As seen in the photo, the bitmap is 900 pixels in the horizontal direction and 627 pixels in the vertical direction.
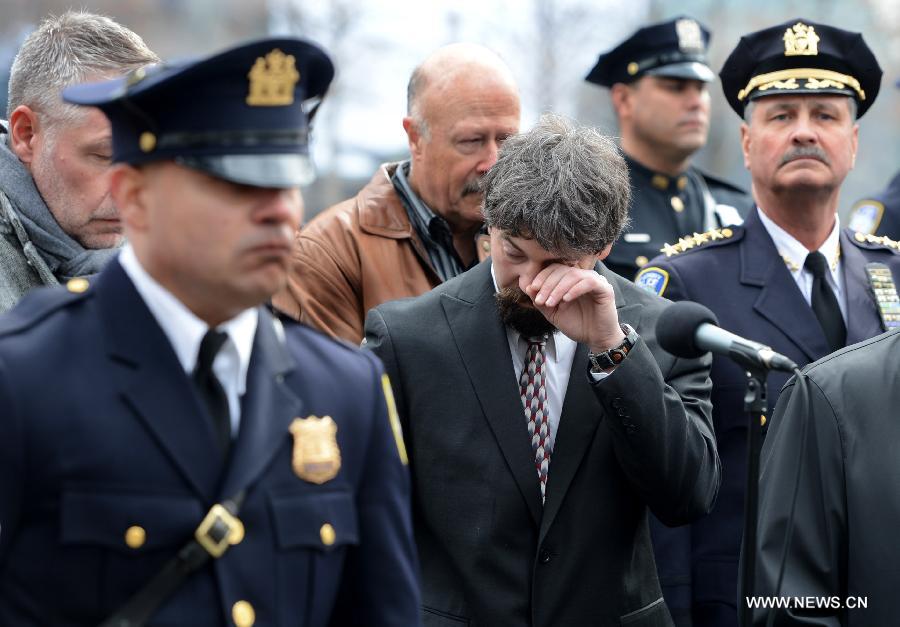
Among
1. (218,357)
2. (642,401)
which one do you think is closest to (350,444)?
(218,357)

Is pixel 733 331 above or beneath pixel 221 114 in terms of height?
beneath

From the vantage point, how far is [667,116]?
23.8ft

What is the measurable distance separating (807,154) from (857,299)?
21.4 inches

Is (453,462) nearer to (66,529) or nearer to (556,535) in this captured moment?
(556,535)

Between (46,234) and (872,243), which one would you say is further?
(872,243)

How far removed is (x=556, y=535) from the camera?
4.13 meters

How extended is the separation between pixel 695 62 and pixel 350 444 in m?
4.77

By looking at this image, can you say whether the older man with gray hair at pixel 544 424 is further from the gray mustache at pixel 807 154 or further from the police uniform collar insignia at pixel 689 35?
the police uniform collar insignia at pixel 689 35

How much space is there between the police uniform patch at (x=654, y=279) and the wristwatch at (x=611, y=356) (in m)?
1.15

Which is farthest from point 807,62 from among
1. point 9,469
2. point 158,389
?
point 9,469

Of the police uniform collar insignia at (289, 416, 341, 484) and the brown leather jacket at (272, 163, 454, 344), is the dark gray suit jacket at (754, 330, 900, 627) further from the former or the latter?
the brown leather jacket at (272, 163, 454, 344)

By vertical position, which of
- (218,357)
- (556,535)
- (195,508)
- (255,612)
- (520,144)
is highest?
(520,144)

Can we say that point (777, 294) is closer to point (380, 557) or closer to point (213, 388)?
point (380, 557)

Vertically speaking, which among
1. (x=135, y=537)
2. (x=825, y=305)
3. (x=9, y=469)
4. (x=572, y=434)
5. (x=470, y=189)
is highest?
(x=470, y=189)
